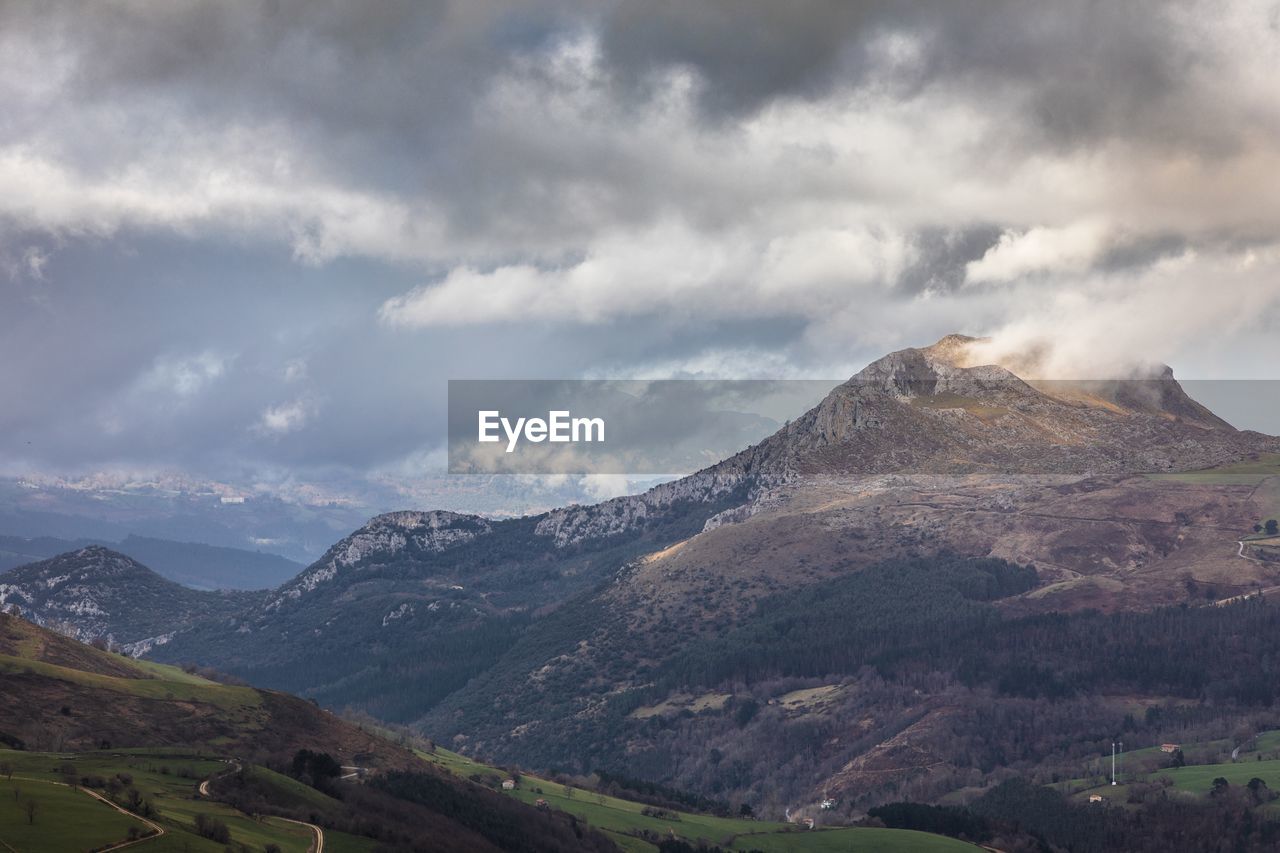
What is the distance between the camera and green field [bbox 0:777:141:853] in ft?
382

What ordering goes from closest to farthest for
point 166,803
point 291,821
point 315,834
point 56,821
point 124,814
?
point 56,821 → point 124,814 → point 166,803 → point 315,834 → point 291,821

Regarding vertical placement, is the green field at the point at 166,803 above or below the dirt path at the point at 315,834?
above

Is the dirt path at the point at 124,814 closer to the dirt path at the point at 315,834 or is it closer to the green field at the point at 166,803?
the green field at the point at 166,803

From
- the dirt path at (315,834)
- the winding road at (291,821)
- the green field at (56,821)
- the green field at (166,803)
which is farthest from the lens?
the winding road at (291,821)

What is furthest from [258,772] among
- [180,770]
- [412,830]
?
[412,830]

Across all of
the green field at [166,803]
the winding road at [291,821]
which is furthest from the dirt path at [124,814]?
the winding road at [291,821]

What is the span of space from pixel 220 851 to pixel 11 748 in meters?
66.3

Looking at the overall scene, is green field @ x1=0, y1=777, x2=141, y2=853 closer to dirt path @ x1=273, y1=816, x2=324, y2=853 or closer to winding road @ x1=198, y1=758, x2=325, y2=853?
dirt path @ x1=273, y1=816, x2=324, y2=853

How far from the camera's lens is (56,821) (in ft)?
403

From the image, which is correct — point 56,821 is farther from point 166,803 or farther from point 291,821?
point 291,821

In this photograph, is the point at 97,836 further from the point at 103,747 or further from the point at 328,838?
the point at 103,747

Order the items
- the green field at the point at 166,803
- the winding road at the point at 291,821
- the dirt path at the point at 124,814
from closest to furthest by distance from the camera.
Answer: the dirt path at the point at 124,814 → the green field at the point at 166,803 → the winding road at the point at 291,821

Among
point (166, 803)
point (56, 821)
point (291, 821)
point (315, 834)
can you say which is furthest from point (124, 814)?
point (291, 821)

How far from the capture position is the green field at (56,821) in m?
116
